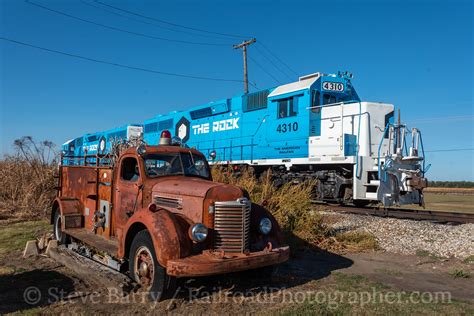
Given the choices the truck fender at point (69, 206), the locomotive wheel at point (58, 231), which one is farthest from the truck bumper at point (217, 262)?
the locomotive wheel at point (58, 231)

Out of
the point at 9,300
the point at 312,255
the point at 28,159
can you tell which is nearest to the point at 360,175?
the point at 312,255

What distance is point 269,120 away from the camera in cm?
1562

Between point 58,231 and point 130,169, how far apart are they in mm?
3188

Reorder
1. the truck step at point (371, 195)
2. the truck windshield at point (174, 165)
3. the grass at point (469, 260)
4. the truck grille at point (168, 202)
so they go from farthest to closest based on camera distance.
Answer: the truck step at point (371, 195) → the grass at point (469, 260) → the truck windshield at point (174, 165) → the truck grille at point (168, 202)

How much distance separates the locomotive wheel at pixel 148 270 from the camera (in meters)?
5.18

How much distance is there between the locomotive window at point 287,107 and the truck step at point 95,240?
8.85 meters

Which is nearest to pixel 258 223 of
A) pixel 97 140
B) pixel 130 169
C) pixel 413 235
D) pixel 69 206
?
pixel 130 169

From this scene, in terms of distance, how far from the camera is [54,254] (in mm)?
7516

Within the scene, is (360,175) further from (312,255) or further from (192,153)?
(192,153)

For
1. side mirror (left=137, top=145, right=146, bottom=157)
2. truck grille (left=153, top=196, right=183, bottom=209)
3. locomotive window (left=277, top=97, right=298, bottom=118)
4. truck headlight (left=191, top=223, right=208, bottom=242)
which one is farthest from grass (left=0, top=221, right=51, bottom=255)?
locomotive window (left=277, top=97, right=298, bottom=118)

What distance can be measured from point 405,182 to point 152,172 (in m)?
8.21

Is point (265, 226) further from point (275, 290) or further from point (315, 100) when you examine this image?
point (315, 100)

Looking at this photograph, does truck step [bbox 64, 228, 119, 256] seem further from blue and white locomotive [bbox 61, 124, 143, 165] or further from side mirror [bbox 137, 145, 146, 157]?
blue and white locomotive [bbox 61, 124, 143, 165]

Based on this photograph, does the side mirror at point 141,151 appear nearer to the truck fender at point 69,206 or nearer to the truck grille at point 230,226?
the truck grille at point 230,226
